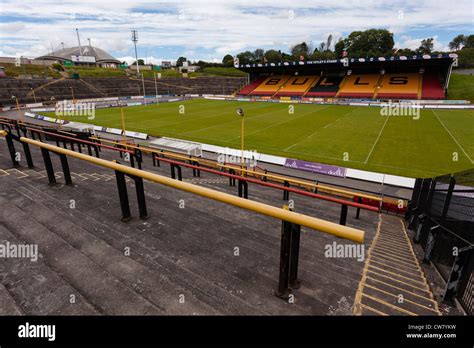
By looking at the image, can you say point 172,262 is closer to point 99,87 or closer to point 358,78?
point 358,78

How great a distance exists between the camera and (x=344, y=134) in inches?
1121

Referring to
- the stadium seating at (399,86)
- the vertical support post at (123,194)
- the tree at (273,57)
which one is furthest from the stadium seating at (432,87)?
the tree at (273,57)

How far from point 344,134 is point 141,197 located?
27.4 metres

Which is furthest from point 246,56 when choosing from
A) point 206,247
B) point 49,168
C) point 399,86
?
point 206,247

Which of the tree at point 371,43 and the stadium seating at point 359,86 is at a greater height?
the tree at point 371,43

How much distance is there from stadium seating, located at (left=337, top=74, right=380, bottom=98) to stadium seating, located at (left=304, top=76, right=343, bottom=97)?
1489 mm

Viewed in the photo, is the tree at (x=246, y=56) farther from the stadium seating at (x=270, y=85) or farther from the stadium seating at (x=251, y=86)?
the stadium seating at (x=270, y=85)

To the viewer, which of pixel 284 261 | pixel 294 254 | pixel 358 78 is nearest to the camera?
pixel 284 261

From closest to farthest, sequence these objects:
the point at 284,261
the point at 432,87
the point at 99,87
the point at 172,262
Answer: the point at 284,261, the point at 172,262, the point at 432,87, the point at 99,87

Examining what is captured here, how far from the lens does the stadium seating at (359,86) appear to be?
190ft

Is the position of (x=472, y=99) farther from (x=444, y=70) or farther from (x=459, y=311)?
(x=459, y=311)

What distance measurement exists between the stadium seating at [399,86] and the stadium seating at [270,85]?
2403 centimetres

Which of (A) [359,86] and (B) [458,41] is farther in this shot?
(B) [458,41]
